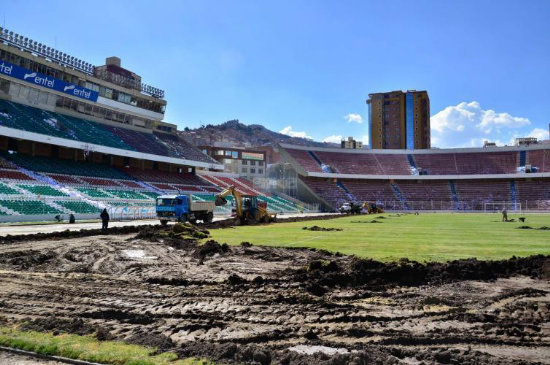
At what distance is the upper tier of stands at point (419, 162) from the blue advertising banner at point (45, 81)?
4132 cm

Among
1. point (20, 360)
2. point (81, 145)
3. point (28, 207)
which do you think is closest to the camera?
point (20, 360)

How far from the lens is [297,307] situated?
7.07 m

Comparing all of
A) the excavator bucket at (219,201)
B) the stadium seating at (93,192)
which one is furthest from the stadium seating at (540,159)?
the stadium seating at (93,192)

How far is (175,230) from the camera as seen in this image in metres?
20.9

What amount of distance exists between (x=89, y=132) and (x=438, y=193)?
64383 millimetres

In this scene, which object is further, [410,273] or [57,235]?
[57,235]

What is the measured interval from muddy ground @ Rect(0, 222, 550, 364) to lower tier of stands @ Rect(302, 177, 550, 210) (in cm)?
6496

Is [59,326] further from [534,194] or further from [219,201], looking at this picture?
[534,194]

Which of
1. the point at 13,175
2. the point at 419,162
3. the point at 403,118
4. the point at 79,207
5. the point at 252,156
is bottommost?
the point at 79,207

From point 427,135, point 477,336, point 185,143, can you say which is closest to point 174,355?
point 477,336

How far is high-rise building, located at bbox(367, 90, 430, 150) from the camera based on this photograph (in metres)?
125

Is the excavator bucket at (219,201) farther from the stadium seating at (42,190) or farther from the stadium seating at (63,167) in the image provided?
the stadium seating at (63,167)

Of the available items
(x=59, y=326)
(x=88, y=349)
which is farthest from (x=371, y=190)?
(x=88, y=349)

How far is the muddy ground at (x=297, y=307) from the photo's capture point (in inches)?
198
